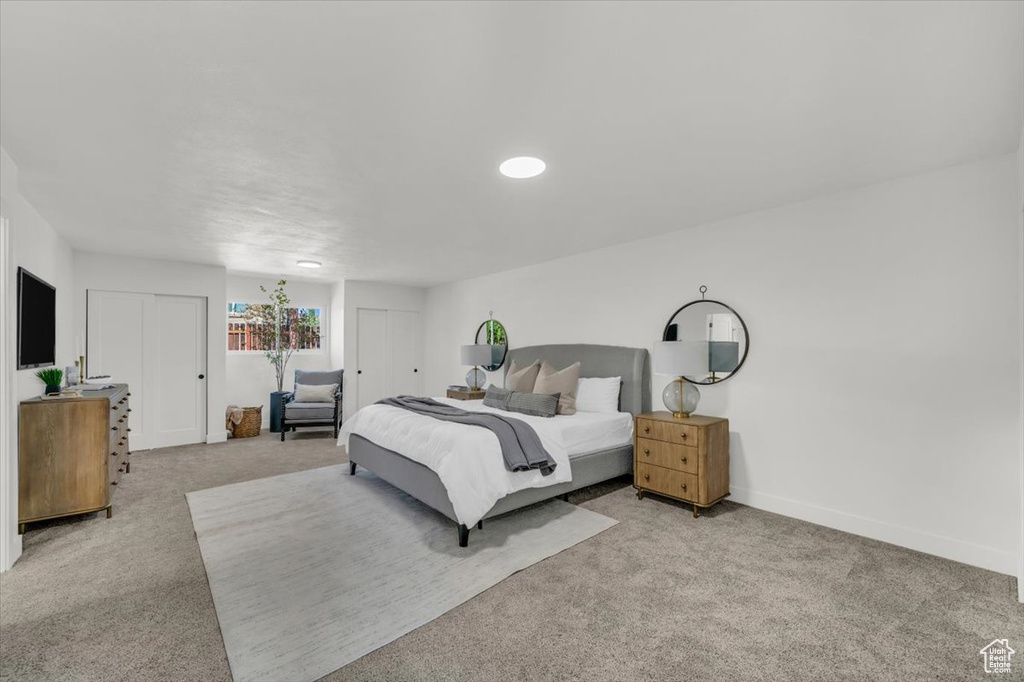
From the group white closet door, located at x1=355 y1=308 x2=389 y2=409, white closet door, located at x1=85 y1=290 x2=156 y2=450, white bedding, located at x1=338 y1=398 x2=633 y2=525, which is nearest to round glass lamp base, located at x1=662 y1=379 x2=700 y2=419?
white bedding, located at x1=338 y1=398 x2=633 y2=525

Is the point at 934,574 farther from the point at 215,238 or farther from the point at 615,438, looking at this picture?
the point at 215,238

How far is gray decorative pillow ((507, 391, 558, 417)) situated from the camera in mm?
4234

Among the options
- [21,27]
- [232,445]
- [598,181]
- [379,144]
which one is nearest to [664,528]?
[598,181]

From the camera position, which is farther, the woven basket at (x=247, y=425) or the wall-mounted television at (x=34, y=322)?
the woven basket at (x=247, y=425)

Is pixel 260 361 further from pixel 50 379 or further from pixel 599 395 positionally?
pixel 599 395

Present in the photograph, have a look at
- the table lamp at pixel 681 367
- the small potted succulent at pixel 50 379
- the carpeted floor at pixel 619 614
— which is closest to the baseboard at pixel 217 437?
the small potted succulent at pixel 50 379

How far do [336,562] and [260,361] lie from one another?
5367 mm

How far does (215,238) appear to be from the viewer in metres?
4.40

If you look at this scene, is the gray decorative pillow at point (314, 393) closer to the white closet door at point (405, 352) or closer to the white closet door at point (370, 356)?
the white closet door at point (370, 356)

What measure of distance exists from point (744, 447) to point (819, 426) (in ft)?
1.92

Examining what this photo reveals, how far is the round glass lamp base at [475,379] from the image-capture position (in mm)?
6050

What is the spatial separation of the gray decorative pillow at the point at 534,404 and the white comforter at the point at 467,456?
262 millimetres

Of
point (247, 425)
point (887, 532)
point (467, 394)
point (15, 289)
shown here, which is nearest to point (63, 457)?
point (15, 289)

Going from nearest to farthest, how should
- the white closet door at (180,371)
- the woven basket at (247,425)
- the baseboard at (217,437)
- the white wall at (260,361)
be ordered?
the white closet door at (180,371) < the baseboard at (217,437) < the woven basket at (247,425) < the white wall at (260,361)
